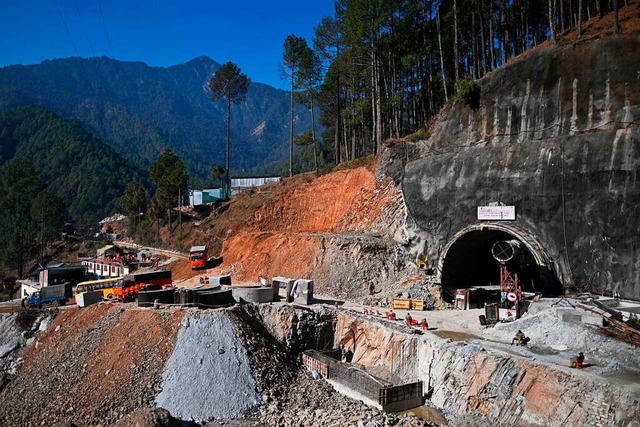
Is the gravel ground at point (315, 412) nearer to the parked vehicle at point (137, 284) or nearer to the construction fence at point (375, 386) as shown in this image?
the construction fence at point (375, 386)

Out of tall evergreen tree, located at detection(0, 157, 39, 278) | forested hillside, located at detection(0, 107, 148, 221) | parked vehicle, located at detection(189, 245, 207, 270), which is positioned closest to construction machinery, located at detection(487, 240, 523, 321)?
parked vehicle, located at detection(189, 245, 207, 270)

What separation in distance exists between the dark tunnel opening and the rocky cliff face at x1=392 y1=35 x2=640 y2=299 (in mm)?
161

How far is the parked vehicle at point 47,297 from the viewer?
32500mm

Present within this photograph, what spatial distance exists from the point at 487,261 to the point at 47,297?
30913 millimetres

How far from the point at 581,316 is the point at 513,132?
1580 centimetres

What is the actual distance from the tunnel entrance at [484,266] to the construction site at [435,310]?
16 cm

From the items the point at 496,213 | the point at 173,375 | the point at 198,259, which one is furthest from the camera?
the point at 198,259

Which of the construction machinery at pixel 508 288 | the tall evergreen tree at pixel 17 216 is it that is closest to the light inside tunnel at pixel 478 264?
the construction machinery at pixel 508 288

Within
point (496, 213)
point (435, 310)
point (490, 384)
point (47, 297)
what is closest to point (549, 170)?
point (496, 213)

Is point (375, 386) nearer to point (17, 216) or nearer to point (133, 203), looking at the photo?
point (133, 203)

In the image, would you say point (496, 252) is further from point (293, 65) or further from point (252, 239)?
point (293, 65)

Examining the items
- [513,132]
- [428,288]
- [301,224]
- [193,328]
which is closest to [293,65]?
[301,224]

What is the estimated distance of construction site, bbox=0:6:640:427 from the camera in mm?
19141

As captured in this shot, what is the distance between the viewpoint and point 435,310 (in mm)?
28969
